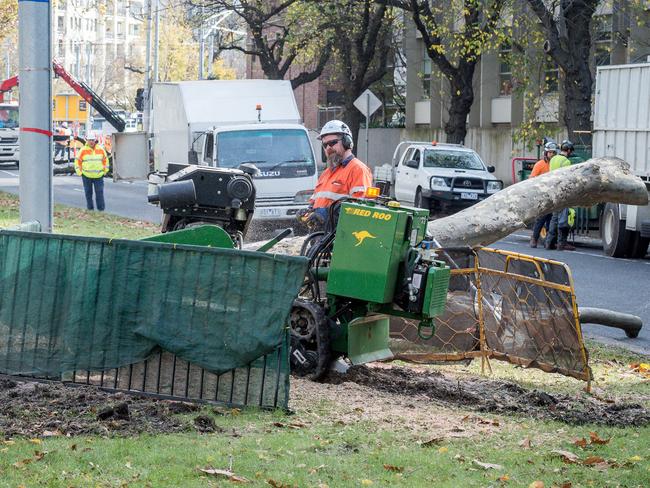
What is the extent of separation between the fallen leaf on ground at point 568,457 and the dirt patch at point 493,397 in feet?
4.15

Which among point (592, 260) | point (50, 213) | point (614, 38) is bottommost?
point (592, 260)

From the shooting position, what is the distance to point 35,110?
993 centimetres

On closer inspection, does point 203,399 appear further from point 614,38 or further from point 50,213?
point 614,38

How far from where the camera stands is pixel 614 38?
3338 centimetres

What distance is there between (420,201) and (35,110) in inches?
734

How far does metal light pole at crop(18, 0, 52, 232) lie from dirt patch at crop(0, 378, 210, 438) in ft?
7.77

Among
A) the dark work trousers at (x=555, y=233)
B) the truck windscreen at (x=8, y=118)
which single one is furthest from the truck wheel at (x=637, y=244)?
the truck windscreen at (x=8, y=118)

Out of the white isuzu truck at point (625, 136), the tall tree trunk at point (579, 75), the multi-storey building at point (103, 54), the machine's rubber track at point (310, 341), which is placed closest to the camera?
the machine's rubber track at point (310, 341)

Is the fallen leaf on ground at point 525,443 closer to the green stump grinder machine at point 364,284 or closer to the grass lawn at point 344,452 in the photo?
the grass lawn at point 344,452

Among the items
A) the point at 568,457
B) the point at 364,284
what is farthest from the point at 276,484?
the point at 364,284

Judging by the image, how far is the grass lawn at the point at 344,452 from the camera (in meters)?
5.79

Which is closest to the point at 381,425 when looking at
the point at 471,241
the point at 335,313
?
the point at 335,313

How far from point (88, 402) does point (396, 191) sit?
2320 centimetres

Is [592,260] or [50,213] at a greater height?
[50,213]
